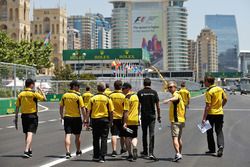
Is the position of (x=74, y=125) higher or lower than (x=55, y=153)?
higher

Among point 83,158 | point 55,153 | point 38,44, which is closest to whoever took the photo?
point 83,158

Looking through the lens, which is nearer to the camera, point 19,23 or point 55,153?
point 55,153

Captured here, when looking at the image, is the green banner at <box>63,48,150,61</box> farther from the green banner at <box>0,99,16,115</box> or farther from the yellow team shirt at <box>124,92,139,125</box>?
the yellow team shirt at <box>124,92,139,125</box>

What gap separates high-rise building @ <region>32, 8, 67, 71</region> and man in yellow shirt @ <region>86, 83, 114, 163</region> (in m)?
166

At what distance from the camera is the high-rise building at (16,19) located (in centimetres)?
14162

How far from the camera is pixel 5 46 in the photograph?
248 feet

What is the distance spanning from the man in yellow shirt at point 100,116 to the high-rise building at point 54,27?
166m

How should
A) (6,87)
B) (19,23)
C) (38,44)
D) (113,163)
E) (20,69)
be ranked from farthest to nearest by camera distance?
(19,23) → (38,44) → (20,69) → (6,87) → (113,163)

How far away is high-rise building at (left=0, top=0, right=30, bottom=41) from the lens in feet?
465

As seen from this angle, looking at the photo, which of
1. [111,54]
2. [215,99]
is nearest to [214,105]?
[215,99]

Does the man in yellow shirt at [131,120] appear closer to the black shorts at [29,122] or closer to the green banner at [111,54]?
the black shorts at [29,122]

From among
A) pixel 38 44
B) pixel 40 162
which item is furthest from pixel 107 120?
pixel 38 44

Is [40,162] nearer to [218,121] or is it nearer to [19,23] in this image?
[218,121]

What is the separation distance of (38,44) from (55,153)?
248ft
